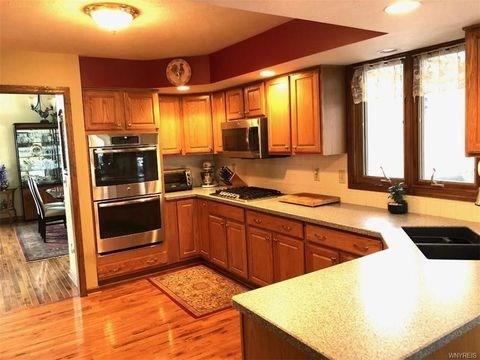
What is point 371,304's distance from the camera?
1.39 metres

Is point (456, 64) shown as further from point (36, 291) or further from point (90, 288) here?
point (36, 291)

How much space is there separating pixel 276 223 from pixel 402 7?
76.7 inches

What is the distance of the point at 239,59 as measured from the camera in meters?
3.54

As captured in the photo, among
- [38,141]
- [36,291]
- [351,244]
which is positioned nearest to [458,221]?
[351,244]

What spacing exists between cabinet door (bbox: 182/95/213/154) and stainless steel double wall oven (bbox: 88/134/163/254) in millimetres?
509

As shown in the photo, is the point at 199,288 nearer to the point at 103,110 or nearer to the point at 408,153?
the point at 103,110

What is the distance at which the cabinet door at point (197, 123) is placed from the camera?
460 centimetres

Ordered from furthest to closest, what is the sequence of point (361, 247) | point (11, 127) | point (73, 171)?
point (11, 127)
point (73, 171)
point (361, 247)

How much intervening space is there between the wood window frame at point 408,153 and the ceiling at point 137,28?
1011 millimetres

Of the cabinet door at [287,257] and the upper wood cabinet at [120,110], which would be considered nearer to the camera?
the cabinet door at [287,257]

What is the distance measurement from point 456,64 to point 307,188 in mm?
1738

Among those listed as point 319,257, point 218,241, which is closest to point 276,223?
point 319,257

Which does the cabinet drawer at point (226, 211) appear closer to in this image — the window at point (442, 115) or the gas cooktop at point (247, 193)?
the gas cooktop at point (247, 193)

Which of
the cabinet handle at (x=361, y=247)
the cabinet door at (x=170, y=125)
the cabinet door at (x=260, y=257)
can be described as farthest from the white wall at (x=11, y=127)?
the cabinet handle at (x=361, y=247)
